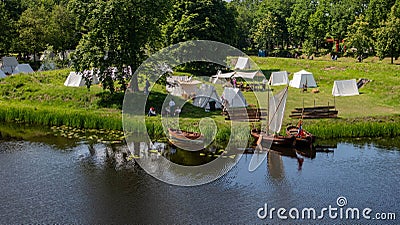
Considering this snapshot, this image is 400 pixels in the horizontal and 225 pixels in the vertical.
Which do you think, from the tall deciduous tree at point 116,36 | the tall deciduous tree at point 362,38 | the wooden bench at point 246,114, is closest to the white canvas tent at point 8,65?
the tall deciduous tree at point 116,36

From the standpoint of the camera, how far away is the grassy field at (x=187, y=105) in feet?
124

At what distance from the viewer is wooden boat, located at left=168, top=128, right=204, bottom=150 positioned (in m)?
34.2

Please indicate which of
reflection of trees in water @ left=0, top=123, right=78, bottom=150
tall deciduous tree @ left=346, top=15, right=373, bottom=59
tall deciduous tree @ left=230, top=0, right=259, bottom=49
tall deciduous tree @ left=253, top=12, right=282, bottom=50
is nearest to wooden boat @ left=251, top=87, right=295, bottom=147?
reflection of trees in water @ left=0, top=123, right=78, bottom=150

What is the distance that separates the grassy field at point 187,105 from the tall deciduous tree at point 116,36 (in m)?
3.30

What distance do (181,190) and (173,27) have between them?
133 feet

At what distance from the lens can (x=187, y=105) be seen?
45125 millimetres

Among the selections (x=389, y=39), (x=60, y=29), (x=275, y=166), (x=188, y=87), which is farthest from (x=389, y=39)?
(x=60, y=29)

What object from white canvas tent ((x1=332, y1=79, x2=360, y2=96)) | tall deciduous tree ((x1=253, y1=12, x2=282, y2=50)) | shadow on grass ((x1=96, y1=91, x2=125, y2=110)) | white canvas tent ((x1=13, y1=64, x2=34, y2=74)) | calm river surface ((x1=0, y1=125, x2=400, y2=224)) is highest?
tall deciduous tree ((x1=253, y1=12, x2=282, y2=50))

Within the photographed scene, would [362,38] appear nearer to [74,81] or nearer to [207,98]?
[207,98]

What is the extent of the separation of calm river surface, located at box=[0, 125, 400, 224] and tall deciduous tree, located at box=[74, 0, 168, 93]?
11.6 m

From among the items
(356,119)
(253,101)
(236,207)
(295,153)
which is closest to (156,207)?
(236,207)

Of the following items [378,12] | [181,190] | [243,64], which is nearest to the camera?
[181,190]

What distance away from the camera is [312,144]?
3512cm

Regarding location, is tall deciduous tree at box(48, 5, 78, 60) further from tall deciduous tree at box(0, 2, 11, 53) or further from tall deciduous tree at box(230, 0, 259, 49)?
tall deciduous tree at box(230, 0, 259, 49)
